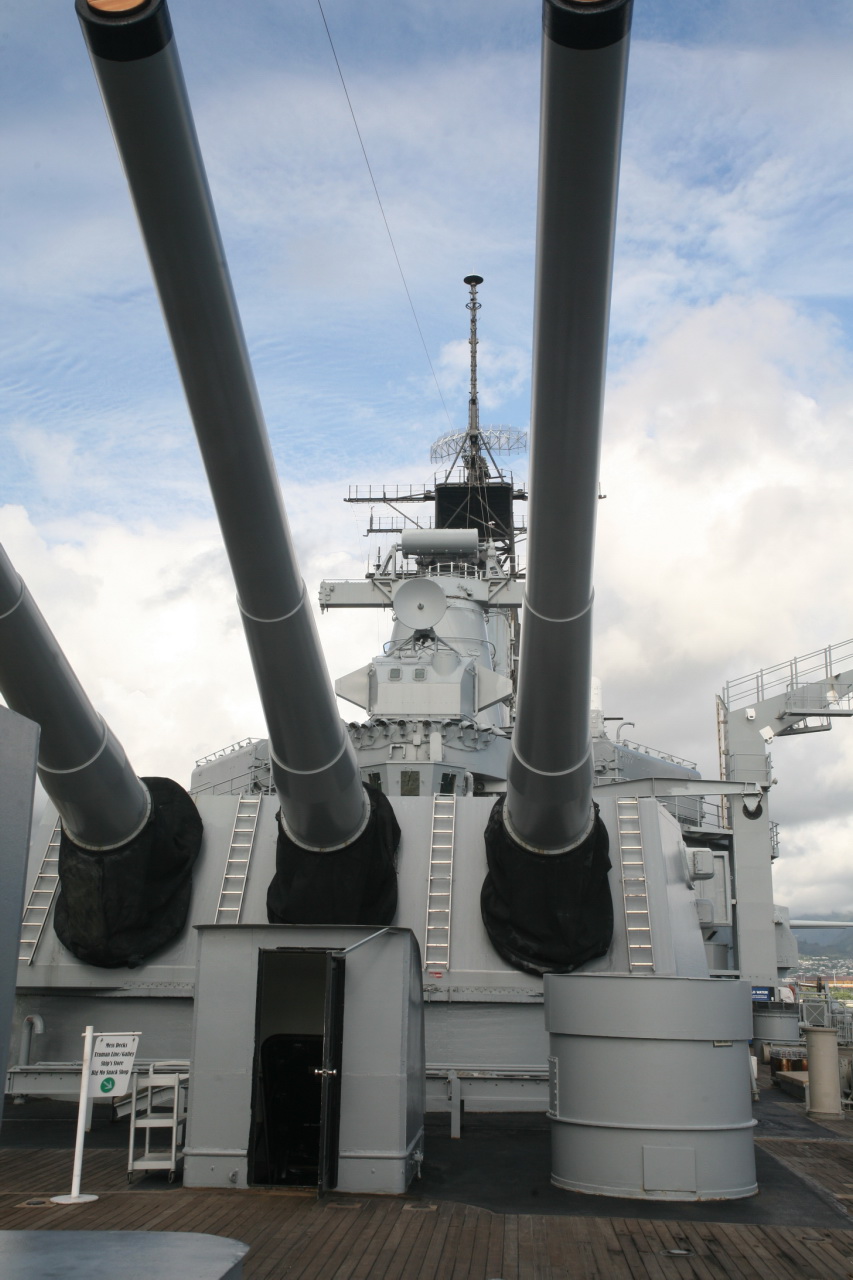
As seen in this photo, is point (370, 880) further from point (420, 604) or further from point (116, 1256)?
point (116, 1256)

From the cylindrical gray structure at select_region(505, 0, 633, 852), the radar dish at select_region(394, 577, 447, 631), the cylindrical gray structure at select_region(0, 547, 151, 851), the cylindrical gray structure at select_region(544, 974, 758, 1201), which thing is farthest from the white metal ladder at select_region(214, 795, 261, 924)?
the cylindrical gray structure at select_region(544, 974, 758, 1201)

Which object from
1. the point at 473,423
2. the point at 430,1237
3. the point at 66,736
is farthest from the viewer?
the point at 473,423

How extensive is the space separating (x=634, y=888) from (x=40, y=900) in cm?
485

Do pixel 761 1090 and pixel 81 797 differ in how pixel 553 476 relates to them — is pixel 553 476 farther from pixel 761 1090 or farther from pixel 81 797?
pixel 761 1090

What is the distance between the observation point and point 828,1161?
705 cm

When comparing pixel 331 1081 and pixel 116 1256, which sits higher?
pixel 331 1081

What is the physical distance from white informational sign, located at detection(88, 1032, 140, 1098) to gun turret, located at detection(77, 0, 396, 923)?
192 centimetres

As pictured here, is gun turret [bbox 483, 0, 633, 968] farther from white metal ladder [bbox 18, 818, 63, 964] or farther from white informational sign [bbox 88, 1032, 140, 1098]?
white metal ladder [bbox 18, 818, 63, 964]

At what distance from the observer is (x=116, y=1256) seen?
2.68 metres

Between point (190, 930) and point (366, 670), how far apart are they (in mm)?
4720

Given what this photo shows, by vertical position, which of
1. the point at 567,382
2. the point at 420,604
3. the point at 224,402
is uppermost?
the point at 420,604

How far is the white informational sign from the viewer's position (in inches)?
225

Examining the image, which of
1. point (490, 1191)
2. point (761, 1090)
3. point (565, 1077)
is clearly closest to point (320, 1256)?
point (490, 1191)

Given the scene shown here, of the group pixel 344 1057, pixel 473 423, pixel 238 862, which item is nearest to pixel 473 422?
pixel 473 423
